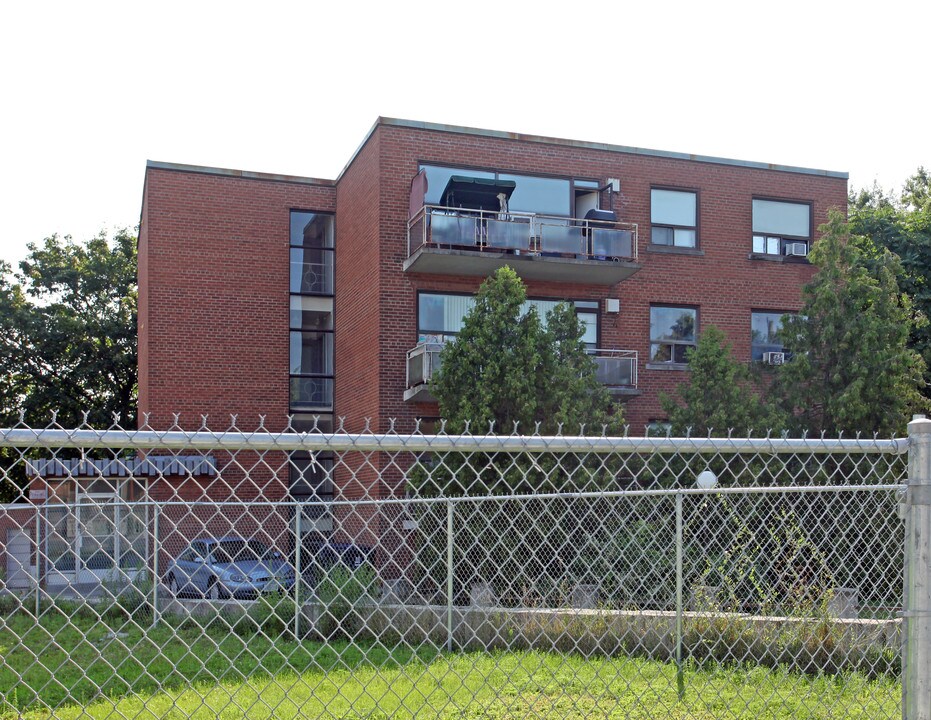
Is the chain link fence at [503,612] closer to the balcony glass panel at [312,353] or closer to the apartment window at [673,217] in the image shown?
the apartment window at [673,217]

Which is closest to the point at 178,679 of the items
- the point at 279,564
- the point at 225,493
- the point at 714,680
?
the point at 279,564

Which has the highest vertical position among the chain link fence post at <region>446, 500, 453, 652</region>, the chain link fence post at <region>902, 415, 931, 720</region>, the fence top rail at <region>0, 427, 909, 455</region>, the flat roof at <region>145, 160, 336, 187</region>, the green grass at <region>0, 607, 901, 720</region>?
the flat roof at <region>145, 160, 336, 187</region>

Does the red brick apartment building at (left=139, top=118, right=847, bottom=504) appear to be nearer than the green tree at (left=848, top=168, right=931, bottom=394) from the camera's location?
Yes

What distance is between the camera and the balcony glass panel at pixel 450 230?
20719 mm

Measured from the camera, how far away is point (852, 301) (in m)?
19.1

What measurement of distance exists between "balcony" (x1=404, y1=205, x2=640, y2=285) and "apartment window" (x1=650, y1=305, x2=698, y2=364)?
160cm

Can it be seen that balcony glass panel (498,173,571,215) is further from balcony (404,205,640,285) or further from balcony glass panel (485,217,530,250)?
balcony glass panel (485,217,530,250)

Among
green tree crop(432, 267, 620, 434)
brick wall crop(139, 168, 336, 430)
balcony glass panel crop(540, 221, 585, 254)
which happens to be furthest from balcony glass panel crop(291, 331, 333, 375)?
green tree crop(432, 267, 620, 434)

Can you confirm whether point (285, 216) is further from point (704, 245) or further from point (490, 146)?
point (704, 245)

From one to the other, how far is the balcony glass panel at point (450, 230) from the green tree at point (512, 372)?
1969 mm

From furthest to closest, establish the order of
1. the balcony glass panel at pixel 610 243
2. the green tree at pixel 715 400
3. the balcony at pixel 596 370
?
1. the balcony glass panel at pixel 610 243
2. the balcony at pixel 596 370
3. the green tree at pixel 715 400

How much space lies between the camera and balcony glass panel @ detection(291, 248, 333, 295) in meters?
25.3

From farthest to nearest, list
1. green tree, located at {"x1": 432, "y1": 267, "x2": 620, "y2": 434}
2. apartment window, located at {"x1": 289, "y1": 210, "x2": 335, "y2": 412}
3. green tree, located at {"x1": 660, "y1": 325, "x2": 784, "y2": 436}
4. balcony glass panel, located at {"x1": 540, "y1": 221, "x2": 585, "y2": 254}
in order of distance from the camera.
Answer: apartment window, located at {"x1": 289, "y1": 210, "x2": 335, "y2": 412} → balcony glass panel, located at {"x1": 540, "y1": 221, "x2": 585, "y2": 254} → green tree, located at {"x1": 660, "y1": 325, "x2": 784, "y2": 436} → green tree, located at {"x1": 432, "y1": 267, "x2": 620, "y2": 434}

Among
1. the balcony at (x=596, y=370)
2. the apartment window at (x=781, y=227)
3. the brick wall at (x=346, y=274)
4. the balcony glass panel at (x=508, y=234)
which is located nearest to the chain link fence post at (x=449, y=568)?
the balcony at (x=596, y=370)
